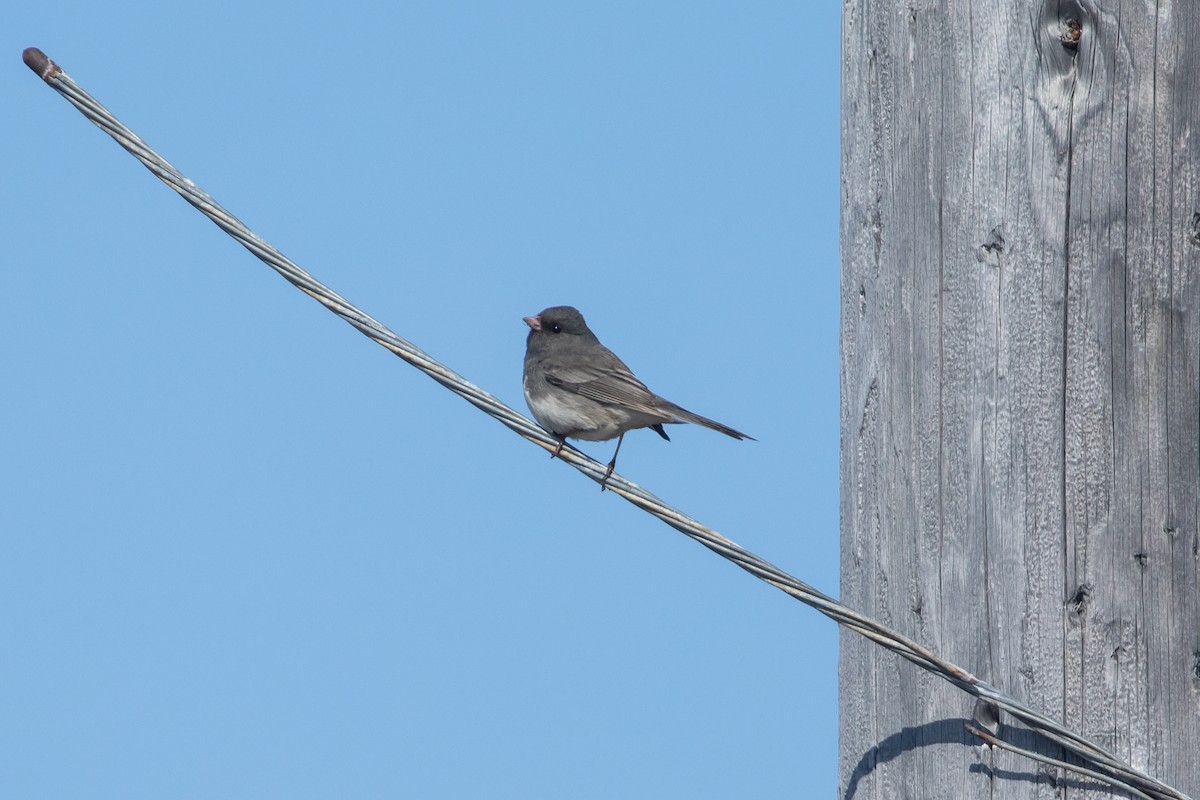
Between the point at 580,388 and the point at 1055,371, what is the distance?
4.65m

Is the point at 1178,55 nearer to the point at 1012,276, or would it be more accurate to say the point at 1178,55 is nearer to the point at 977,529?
the point at 1012,276

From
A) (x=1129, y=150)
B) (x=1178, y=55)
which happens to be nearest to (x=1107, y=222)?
(x=1129, y=150)

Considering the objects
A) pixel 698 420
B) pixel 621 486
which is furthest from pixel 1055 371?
pixel 698 420

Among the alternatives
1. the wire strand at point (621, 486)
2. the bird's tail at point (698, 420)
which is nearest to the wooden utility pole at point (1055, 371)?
the wire strand at point (621, 486)

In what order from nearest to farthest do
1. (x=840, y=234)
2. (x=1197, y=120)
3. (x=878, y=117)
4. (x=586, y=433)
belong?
(x=1197, y=120) → (x=878, y=117) → (x=840, y=234) → (x=586, y=433)

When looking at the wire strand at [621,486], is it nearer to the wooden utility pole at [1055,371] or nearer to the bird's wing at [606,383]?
the wooden utility pole at [1055,371]

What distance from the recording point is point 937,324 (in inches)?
128

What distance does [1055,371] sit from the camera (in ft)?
10.1

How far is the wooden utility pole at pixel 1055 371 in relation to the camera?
306cm

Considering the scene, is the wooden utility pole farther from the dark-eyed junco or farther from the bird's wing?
the bird's wing

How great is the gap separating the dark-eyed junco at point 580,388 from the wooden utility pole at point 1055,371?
11.6 feet

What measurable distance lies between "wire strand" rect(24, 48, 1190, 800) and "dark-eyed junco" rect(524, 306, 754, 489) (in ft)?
9.88

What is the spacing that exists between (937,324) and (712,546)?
811 millimetres

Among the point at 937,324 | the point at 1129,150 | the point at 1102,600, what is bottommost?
the point at 1102,600
